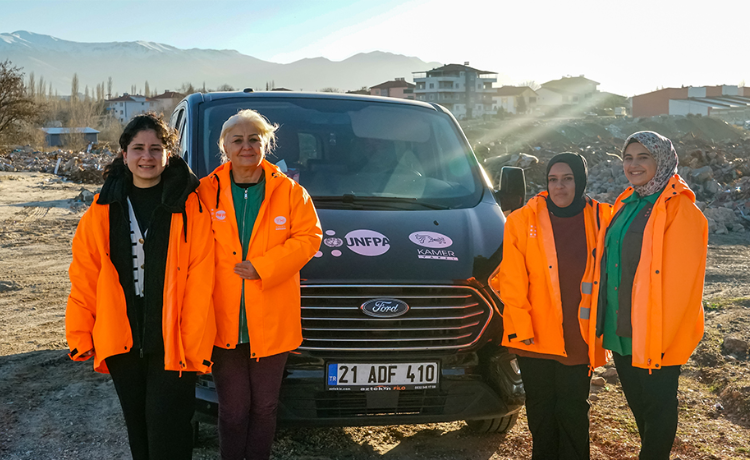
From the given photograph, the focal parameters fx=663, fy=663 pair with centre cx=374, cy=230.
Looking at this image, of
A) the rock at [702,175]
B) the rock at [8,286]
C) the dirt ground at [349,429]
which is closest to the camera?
the dirt ground at [349,429]

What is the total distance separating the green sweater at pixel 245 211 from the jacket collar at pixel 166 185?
0.63 ft

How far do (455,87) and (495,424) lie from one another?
8520 cm

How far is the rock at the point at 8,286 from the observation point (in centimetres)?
824

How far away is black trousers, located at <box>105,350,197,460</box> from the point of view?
273 cm

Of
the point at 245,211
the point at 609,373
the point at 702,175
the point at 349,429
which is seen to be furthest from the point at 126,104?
the point at 245,211

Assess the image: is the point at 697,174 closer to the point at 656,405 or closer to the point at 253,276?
the point at 656,405

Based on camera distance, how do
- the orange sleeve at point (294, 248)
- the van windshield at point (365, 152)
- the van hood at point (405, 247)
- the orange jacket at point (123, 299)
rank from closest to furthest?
the orange jacket at point (123, 299), the orange sleeve at point (294, 248), the van hood at point (405, 247), the van windshield at point (365, 152)

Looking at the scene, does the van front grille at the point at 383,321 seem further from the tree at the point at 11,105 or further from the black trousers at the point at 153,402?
the tree at the point at 11,105

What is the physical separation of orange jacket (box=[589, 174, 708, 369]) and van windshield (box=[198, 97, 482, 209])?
1400mm

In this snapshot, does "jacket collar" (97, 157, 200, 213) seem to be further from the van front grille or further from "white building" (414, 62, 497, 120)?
"white building" (414, 62, 497, 120)

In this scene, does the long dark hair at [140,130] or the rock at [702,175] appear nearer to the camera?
the long dark hair at [140,130]

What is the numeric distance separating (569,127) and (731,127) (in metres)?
14.4

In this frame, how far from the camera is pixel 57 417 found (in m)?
4.32

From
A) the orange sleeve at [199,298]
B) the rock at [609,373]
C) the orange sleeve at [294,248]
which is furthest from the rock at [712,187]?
the orange sleeve at [199,298]
